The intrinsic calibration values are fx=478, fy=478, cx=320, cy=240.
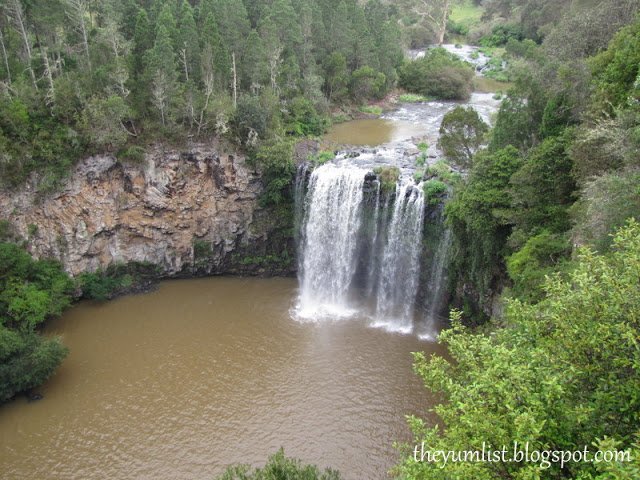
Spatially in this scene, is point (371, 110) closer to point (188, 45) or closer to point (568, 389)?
point (188, 45)

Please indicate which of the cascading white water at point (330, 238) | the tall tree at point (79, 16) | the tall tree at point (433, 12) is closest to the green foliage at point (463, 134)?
the cascading white water at point (330, 238)

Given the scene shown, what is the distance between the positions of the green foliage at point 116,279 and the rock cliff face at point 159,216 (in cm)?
41

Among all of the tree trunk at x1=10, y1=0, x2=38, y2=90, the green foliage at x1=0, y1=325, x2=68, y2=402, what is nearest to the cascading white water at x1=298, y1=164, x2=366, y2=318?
the green foliage at x1=0, y1=325, x2=68, y2=402

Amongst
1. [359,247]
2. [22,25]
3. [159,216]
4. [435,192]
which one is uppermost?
[22,25]

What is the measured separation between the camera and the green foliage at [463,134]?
86.2 ft

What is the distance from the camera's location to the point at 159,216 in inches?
1119

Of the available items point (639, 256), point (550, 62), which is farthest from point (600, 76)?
point (639, 256)

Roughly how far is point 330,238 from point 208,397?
11.5 meters

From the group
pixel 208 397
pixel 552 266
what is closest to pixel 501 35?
pixel 552 266

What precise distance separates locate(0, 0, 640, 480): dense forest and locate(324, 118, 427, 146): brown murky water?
1.76 m

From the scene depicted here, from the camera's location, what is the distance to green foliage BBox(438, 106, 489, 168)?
86.2 ft

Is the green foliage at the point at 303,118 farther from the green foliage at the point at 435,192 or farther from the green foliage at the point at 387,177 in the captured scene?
the green foliage at the point at 435,192

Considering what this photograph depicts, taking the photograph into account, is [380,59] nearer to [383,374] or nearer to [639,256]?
[383,374]

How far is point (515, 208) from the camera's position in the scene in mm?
19594
